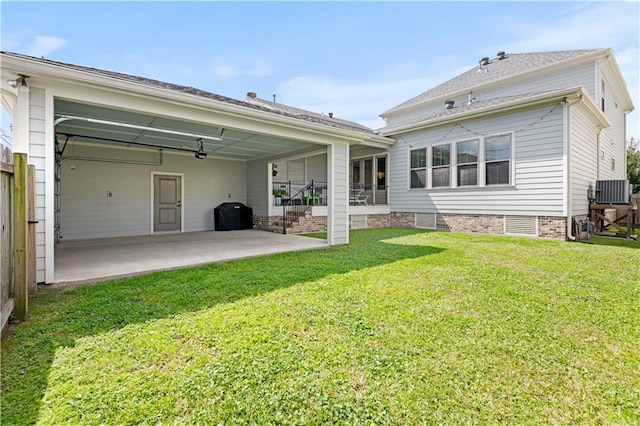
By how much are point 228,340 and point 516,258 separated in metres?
5.27

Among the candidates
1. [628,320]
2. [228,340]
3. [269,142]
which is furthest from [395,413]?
[269,142]

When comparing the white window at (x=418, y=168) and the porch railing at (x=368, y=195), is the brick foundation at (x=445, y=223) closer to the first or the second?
the porch railing at (x=368, y=195)

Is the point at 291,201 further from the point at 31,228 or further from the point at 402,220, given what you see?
the point at 31,228

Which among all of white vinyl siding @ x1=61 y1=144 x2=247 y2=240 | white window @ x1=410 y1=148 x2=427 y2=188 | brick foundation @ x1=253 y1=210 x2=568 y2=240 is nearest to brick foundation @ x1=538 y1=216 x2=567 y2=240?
brick foundation @ x1=253 y1=210 x2=568 y2=240

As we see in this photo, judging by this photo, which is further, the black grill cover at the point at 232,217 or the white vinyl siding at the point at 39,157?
the black grill cover at the point at 232,217

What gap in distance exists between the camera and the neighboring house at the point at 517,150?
7738 millimetres

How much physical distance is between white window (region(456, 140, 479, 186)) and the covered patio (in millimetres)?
5283

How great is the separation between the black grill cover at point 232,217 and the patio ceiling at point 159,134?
187 cm

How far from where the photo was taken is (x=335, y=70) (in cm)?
1467

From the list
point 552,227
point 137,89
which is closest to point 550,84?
point 552,227

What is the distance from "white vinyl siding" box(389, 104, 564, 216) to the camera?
25.3ft

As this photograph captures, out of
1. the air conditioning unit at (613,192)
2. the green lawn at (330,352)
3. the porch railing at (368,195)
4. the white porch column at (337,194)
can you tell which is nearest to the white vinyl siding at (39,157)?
the green lawn at (330,352)

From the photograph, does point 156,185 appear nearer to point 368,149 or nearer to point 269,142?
point 269,142

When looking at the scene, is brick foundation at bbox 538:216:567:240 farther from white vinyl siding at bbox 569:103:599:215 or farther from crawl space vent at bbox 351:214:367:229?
crawl space vent at bbox 351:214:367:229
